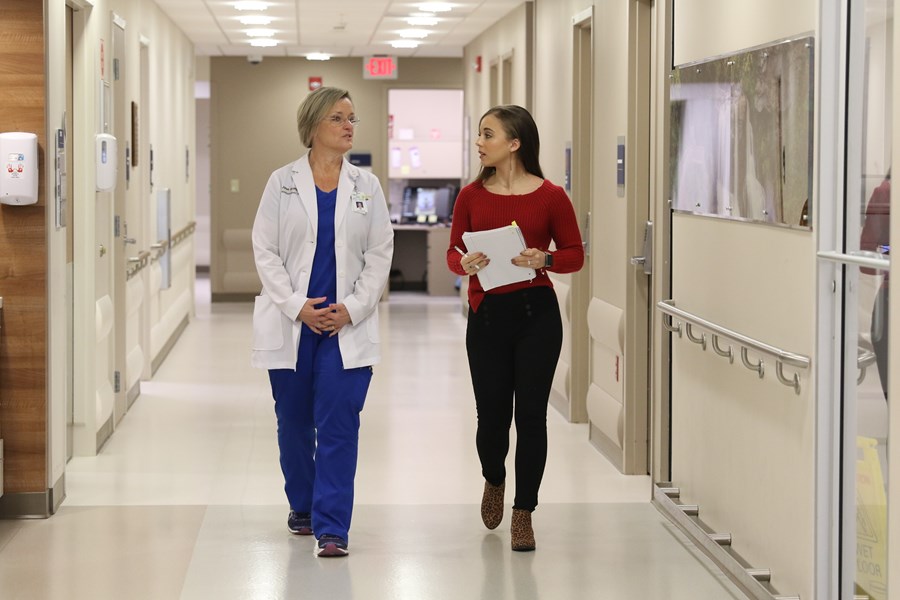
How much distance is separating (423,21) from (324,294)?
6.87m

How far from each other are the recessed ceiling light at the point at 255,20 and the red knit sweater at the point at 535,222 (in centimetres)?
672

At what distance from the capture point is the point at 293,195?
15.8ft

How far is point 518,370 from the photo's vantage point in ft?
15.8

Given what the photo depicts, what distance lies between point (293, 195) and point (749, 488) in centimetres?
196

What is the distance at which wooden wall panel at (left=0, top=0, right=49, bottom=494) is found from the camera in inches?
204

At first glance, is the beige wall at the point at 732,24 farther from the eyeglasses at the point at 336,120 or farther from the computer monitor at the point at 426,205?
the computer monitor at the point at 426,205

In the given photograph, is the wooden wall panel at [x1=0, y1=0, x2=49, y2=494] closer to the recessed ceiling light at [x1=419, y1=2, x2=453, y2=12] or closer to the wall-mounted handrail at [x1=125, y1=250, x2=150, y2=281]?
the wall-mounted handrail at [x1=125, y1=250, x2=150, y2=281]

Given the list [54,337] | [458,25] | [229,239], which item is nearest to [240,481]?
[54,337]

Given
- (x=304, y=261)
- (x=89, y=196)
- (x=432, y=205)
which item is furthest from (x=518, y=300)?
(x=432, y=205)

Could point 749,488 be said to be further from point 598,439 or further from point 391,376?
point 391,376

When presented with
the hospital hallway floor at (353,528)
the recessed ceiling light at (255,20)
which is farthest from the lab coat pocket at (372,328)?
the recessed ceiling light at (255,20)

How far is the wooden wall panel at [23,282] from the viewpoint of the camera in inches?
204

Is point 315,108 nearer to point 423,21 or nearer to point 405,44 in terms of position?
point 423,21

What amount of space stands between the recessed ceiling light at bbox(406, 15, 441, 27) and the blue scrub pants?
6.56 m
